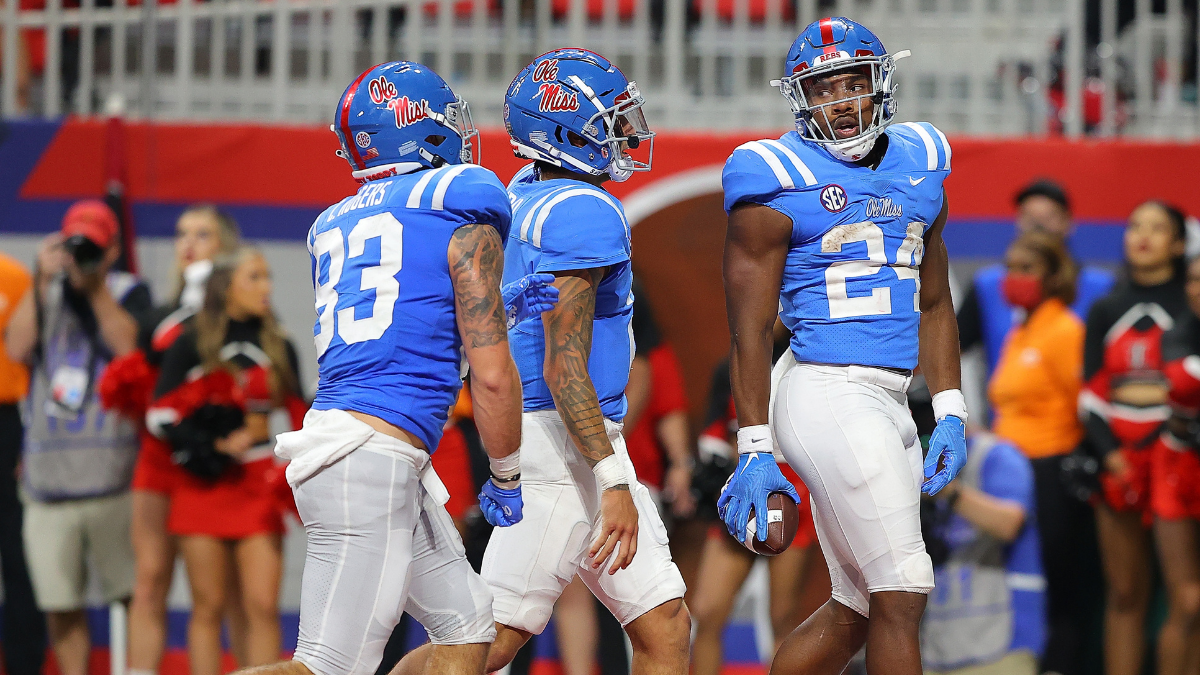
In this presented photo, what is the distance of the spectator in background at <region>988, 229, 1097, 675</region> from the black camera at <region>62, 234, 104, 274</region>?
418 centimetres

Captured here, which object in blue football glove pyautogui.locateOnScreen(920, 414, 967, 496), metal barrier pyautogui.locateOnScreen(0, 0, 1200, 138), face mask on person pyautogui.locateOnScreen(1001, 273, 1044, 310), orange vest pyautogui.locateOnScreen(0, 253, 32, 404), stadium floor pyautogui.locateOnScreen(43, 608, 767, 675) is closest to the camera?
blue football glove pyautogui.locateOnScreen(920, 414, 967, 496)

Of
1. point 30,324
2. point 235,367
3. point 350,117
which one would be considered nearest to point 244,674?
point 350,117

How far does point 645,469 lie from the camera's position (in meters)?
6.54

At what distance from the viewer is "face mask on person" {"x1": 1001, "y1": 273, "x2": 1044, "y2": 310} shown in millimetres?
6508

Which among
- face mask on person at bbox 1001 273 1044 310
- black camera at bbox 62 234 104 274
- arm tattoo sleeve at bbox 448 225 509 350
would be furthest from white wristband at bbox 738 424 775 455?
black camera at bbox 62 234 104 274

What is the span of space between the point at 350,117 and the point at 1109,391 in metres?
4.03

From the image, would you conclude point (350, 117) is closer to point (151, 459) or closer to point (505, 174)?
point (151, 459)

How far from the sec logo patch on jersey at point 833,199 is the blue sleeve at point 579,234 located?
54 centimetres

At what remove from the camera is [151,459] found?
5.97 m

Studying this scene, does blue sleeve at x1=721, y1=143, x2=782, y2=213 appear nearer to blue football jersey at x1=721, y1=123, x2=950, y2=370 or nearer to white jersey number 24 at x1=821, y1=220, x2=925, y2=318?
blue football jersey at x1=721, y1=123, x2=950, y2=370

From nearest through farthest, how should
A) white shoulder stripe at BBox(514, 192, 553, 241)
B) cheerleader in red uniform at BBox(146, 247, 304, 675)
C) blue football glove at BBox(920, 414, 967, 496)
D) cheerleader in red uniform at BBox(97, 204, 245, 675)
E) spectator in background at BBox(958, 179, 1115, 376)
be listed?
white shoulder stripe at BBox(514, 192, 553, 241) → blue football glove at BBox(920, 414, 967, 496) → cheerleader in red uniform at BBox(146, 247, 304, 675) → cheerleader in red uniform at BBox(97, 204, 245, 675) → spectator in background at BBox(958, 179, 1115, 376)

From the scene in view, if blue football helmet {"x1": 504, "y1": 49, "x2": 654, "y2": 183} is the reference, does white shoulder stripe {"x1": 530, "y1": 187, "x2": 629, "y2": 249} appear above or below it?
below

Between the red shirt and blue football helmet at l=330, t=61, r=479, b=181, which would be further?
the red shirt

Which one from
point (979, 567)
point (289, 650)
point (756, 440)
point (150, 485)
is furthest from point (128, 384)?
point (979, 567)
